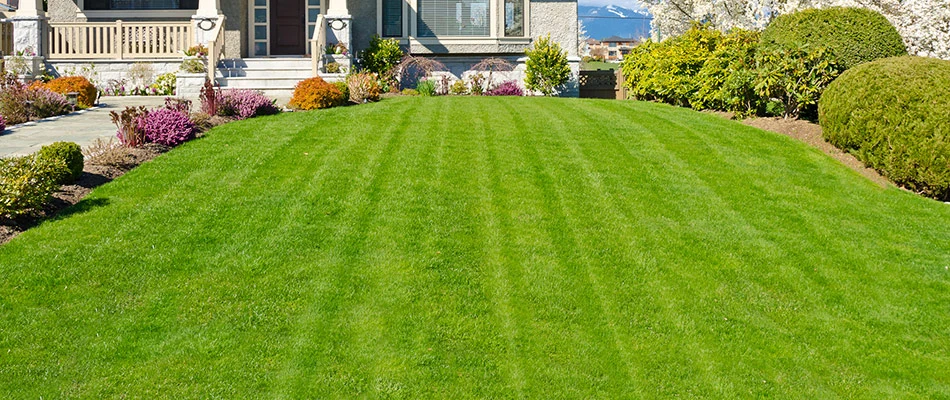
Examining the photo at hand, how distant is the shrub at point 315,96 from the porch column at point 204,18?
5817mm

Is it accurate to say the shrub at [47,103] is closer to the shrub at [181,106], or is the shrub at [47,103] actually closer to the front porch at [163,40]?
the shrub at [181,106]

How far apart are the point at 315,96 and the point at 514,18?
340 inches

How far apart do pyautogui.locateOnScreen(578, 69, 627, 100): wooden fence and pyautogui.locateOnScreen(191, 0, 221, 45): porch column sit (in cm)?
1005

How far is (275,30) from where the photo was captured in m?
22.8

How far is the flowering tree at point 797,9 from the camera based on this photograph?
17.1 meters

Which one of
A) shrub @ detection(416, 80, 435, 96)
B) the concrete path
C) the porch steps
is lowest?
the concrete path

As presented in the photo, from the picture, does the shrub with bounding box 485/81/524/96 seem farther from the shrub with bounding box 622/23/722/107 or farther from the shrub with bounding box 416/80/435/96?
the shrub with bounding box 622/23/722/107

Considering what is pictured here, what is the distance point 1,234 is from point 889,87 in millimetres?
11108

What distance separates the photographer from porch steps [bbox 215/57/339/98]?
19.3 meters

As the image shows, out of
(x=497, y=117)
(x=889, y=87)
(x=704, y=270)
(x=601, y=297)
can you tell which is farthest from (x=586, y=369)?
(x=497, y=117)

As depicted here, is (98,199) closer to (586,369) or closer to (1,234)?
(1,234)

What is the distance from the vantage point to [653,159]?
11695mm

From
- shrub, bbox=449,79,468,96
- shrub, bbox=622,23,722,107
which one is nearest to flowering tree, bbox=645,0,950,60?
shrub, bbox=622,23,722,107

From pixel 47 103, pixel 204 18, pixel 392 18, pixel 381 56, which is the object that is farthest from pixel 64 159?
pixel 392 18
